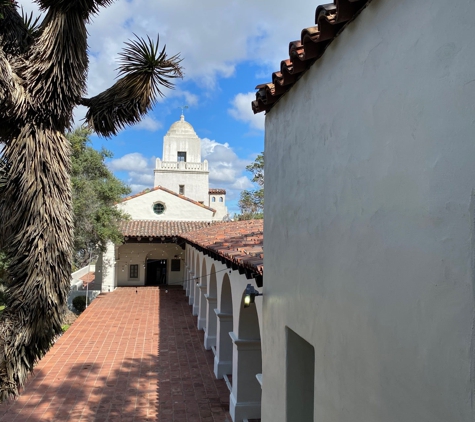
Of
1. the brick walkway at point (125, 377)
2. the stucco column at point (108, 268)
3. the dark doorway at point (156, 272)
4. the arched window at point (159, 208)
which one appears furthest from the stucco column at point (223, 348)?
the dark doorway at point (156, 272)

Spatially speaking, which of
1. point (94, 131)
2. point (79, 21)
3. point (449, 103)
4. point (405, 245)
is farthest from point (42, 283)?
point (449, 103)

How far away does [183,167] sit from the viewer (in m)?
42.7

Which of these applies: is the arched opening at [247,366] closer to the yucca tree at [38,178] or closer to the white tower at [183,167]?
the yucca tree at [38,178]

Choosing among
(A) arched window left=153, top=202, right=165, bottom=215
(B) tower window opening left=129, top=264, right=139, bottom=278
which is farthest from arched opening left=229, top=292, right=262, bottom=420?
(A) arched window left=153, top=202, right=165, bottom=215

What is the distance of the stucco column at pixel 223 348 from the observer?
11148mm

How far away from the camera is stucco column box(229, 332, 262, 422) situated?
27.2 feet

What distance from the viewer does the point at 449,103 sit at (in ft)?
6.17

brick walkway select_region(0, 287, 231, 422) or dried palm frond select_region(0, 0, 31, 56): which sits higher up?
dried palm frond select_region(0, 0, 31, 56)

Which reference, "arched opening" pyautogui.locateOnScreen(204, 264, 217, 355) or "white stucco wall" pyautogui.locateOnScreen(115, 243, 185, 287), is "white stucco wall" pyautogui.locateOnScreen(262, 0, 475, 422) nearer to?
→ "arched opening" pyautogui.locateOnScreen(204, 264, 217, 355)

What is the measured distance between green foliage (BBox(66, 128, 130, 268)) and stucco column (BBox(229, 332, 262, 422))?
13943mm

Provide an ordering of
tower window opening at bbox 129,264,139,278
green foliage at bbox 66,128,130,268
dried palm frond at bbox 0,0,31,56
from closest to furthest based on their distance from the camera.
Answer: dried palm frond at bbox 0,0,31,56
green foliage at bbox 66,128,130,268
tower window opening at bbox 129,264,139,278

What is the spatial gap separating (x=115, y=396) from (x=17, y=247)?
6553 millimetres

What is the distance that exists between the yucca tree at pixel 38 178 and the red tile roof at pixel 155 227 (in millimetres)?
19736

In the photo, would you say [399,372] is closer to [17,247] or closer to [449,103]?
[449,103]
